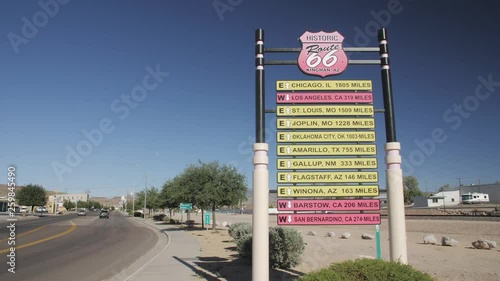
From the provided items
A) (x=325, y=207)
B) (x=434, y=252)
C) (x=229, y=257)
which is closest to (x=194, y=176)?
(x=229, y=257)

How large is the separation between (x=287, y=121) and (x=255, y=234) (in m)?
2.60

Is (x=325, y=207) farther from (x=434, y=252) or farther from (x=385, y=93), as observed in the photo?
(x=434, y=252)

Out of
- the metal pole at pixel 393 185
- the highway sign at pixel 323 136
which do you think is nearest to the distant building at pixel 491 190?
the metal pole at pixel 393 185

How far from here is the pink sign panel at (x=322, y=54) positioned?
8.38 metres

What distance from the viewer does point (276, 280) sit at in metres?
10.0

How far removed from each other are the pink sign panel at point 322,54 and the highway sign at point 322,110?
2.55ft

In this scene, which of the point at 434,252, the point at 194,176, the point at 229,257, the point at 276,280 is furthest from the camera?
the point at 194,176

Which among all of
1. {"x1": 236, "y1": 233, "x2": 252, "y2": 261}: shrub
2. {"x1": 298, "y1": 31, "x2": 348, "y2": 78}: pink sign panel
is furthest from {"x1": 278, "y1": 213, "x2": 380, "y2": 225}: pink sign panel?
{"x1": 236, "y1": 233, "x2": 252, "y2": 261}: shrub

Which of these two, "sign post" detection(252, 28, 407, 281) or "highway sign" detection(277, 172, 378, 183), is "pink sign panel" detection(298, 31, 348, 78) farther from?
"highway sign" detection(277, 172, 378, 183)

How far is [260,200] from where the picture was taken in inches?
293

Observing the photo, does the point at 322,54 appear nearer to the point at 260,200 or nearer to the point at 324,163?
the point at 324,163

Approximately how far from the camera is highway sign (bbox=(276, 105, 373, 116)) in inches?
327

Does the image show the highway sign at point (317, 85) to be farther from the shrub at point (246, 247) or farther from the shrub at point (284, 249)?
the shrub at point (246, 247)

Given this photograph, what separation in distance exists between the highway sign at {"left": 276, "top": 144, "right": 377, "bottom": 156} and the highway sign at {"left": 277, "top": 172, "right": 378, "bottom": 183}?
43cm
